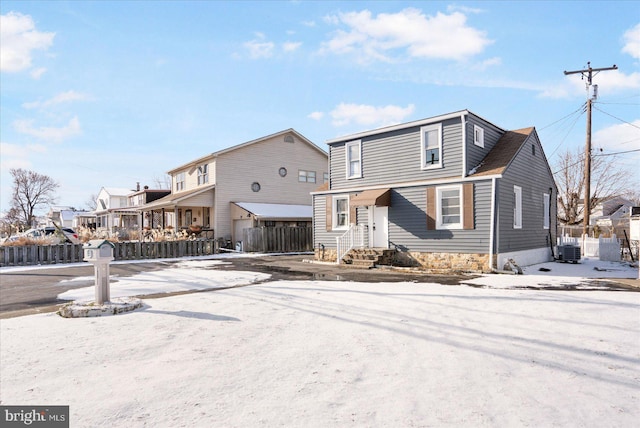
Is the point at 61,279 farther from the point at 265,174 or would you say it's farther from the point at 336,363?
the point at 265,174

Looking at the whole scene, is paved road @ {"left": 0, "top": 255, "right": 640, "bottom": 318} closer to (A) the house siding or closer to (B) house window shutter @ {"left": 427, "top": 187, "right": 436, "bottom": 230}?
(B) house window shutter @ {"left": 427, "top": 187, "right": 436, "bottom": 230}

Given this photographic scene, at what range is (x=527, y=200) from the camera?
1589 cm

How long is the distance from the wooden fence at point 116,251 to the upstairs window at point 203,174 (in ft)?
21.3

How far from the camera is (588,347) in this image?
493 cm

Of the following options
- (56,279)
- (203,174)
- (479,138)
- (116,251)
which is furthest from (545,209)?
(203,174)

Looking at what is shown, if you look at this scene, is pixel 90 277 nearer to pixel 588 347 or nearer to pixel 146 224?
pixel 588 347

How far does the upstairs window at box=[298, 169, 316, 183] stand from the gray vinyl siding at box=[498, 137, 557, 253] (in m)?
16.3

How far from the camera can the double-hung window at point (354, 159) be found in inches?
675

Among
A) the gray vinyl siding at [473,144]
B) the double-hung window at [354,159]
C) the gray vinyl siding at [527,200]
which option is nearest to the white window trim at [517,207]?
the gray vinyl siding at [527,200]

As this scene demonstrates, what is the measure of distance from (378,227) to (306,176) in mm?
14534

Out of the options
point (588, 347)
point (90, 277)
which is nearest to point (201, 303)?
point (588, 347)

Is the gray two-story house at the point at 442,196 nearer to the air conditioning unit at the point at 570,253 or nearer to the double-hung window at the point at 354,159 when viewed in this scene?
the double-hung window at the point at 354,159

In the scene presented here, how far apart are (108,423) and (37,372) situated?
172 centimetres

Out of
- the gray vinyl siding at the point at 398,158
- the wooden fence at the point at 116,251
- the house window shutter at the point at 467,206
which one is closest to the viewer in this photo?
the house window shutter at the point at 467,206
